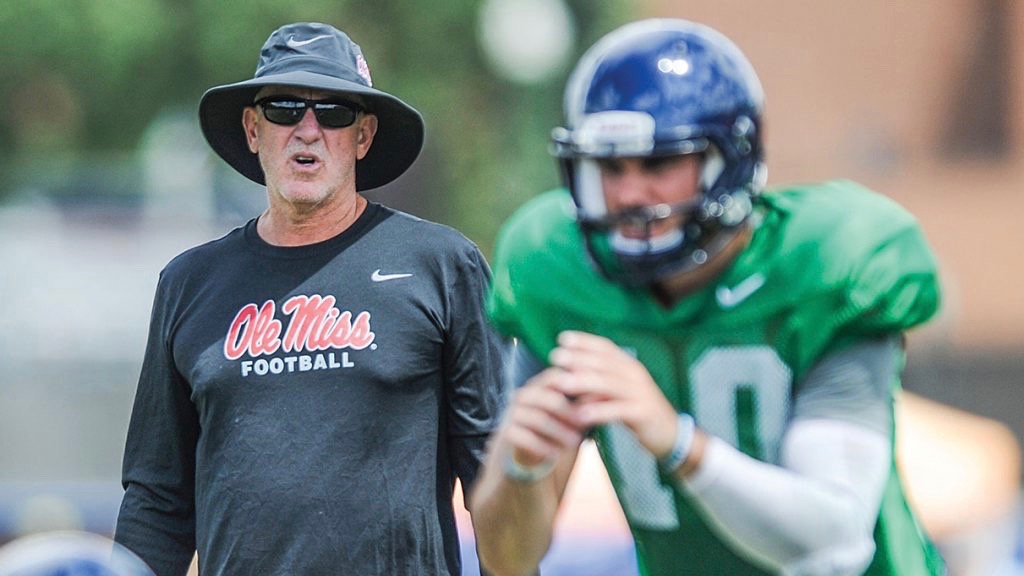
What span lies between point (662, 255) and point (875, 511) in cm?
51

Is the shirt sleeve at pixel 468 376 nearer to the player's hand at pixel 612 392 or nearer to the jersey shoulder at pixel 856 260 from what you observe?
the jersey shoulder at pixel 856 260

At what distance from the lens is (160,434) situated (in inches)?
159

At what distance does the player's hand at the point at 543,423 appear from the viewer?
2.63 m

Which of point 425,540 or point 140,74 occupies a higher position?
point 425,540

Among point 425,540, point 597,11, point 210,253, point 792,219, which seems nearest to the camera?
point 792,219

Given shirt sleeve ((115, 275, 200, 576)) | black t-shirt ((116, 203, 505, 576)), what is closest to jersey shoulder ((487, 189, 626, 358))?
black t-shirt ((116, 203, 505, 576))

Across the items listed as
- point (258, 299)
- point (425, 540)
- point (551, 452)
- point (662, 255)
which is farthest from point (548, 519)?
point (258, 299)

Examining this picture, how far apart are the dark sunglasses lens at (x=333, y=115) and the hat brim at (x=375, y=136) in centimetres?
5

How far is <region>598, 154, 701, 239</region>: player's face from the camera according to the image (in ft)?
9.11

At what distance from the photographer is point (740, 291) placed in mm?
2836

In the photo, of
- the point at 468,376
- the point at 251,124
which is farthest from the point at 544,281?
the point at 251,124

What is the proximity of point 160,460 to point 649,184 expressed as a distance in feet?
5.60

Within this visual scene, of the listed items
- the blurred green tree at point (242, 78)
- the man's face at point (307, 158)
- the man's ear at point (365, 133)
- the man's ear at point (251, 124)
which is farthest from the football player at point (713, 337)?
the blurred green tree at point (242, 78)

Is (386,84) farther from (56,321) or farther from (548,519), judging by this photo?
(548,519)
